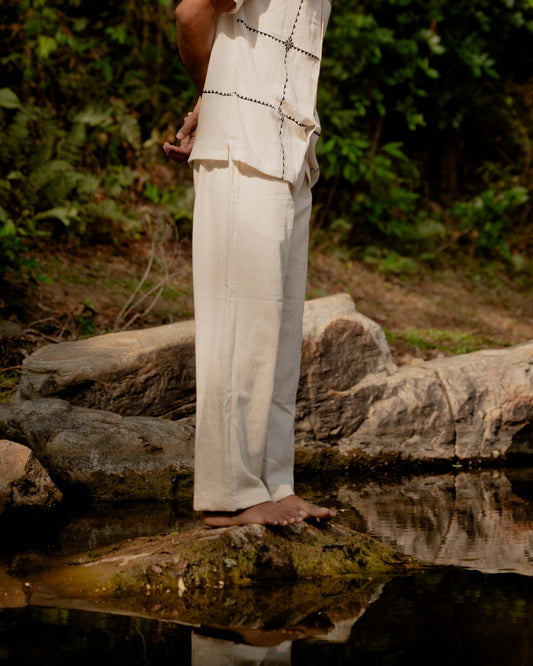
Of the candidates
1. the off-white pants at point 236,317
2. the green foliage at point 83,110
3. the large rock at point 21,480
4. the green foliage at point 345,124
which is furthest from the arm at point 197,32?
the green foliage at point 83,110

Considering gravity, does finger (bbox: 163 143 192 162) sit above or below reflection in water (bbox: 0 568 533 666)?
above

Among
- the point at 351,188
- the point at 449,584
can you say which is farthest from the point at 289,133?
the point at 351,188

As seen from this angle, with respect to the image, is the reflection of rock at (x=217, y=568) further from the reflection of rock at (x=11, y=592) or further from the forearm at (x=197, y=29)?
the forearm at (x=197, y=29)

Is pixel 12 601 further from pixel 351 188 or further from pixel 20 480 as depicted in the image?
pixel 351 188

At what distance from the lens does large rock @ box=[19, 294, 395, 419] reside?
4.37 metres

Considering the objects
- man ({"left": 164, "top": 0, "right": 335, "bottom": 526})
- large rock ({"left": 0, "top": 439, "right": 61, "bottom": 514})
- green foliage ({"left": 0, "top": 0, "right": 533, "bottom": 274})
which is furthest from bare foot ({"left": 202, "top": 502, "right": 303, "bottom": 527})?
green foliage ({"left": 0, "top": 0, "right": 533, "bottom": 274})

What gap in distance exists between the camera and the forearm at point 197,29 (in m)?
2.62

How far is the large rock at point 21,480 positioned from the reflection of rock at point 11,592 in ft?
2.28

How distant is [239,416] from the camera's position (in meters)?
2.68

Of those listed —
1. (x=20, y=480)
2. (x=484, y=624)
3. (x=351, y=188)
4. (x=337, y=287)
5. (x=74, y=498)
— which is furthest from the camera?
(x=351, y=188)

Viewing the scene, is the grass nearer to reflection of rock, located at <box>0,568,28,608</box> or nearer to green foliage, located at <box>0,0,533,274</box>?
green foliage, located at <box>0,0,533,274</box>

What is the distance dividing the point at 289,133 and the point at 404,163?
8802 mm

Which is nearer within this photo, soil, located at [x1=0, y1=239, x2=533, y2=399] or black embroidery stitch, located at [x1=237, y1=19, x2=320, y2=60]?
black embroidery stitch, located at [x1=237, y1=19, x2=320, y2=60]

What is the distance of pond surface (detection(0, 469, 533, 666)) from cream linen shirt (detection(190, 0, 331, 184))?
1.34 m
